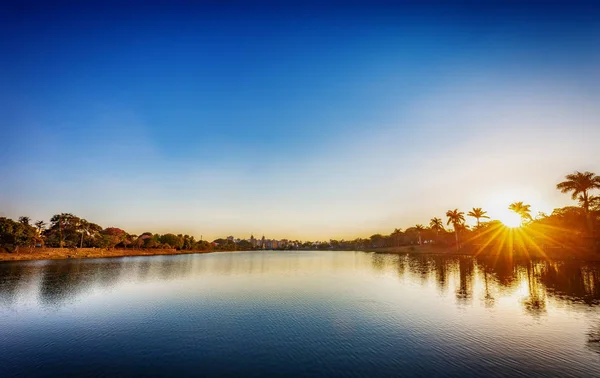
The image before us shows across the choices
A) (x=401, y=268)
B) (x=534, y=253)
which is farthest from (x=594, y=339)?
(x=534, y=253)

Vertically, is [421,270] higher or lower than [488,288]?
lower

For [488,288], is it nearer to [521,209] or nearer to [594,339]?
[594,339]

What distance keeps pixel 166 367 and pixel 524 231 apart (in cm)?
15181

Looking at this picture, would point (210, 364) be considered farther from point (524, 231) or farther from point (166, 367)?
point (524, 231)

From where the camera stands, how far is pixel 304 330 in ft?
107

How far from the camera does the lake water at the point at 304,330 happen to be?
76.7 feet

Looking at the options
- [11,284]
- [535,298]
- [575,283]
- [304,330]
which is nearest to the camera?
[304,330]

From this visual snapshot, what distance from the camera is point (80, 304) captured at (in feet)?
149

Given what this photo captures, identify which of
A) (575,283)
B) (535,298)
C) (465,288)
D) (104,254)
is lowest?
(104,254)

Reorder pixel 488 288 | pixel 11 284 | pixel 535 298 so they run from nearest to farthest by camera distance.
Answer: pixel 535 298
pixel 488 288
pixel 11 284

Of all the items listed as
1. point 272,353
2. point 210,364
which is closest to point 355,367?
point 272,353

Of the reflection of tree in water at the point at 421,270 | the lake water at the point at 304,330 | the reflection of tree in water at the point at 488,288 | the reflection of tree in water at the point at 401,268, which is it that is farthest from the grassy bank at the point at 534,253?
the reflection of tree in water at the point at 401,268

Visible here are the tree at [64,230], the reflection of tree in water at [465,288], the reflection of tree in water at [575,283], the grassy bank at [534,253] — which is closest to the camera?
the reflection of tree in water at [575,283]

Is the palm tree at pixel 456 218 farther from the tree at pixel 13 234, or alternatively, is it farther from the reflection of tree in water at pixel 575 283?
the tree at pixel 13 234
